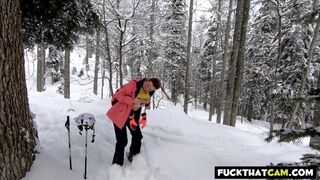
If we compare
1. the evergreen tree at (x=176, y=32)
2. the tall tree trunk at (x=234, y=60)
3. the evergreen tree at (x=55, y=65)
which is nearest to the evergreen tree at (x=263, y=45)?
the evergreen tree at (x=176, y=32)

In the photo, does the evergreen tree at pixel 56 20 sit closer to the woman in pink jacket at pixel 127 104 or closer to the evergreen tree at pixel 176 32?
the woman in pink jacket at pixel 127 104

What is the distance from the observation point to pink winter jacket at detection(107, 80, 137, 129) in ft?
16.6

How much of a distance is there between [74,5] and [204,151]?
370cm

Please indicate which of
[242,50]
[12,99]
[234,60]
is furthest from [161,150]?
[234,60]

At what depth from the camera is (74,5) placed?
22.5 ft

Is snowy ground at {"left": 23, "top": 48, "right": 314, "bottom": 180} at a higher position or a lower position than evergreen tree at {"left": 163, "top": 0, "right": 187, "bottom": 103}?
lower

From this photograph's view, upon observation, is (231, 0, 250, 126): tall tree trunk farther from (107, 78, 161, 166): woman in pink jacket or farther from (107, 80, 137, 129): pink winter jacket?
(107, 80, 137, 129): pink winter jacket

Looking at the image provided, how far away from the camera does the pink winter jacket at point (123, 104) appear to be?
5.05m

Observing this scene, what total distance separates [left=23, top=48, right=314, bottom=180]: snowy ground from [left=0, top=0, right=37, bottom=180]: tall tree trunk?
34 cm

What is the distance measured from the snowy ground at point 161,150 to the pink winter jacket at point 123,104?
726mm

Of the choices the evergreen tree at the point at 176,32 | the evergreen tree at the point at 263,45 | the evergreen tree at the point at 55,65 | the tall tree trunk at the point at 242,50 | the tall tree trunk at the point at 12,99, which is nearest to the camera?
the tall tree trunk at the point at 12,99

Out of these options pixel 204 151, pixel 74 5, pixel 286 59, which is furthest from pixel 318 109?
pixel 286 59

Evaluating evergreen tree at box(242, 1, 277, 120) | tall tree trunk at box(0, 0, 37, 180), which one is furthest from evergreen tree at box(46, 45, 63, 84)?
tall tree trunk at box(0, 0, 37, 180)

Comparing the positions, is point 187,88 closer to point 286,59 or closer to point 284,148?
point 286,59
